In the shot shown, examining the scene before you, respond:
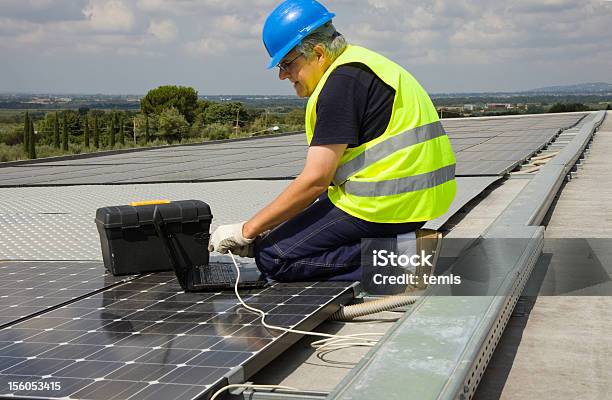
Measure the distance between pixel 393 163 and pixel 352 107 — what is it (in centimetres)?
38

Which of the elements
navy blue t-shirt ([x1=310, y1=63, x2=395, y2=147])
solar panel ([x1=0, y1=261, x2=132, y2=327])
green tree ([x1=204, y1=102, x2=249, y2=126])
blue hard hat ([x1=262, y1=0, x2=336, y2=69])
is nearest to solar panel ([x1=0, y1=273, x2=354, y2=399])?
solar panel ([x1=0, y1=261, x2=132, y2=327])

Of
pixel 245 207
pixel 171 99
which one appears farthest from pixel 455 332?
pixel 171 99

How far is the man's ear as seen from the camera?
415cm

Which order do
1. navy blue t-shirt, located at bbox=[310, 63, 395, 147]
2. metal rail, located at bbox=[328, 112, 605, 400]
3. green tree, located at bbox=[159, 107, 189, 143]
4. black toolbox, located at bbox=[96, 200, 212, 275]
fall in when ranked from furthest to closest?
1. green tree, located at bbox=[159, 107, 189, 143]
2. black toolbox, located at bbox=[96, 200, 212, 275]
3. navy blue t-shirt, located at bbox=[310, 63, 395, 147]
4. metal rail, located at bbox=[328, 112, 605, 400]

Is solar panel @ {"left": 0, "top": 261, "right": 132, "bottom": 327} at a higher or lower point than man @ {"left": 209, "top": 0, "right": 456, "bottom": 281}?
lower

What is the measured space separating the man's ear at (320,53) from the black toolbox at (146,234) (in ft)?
3.68

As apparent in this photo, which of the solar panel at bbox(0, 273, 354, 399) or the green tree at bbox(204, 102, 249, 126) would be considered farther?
the green tree at bbox(204, 102, 249, 126)

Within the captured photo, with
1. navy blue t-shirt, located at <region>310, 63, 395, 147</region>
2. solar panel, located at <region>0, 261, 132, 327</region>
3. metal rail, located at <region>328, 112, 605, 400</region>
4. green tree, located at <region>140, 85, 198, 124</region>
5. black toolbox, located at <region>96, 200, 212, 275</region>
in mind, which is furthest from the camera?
green tree, located at <region>140, 85, 198, 124</region>

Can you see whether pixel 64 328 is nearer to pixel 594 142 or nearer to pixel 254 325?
pixel 254 325

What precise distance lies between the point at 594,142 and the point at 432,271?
15012mm

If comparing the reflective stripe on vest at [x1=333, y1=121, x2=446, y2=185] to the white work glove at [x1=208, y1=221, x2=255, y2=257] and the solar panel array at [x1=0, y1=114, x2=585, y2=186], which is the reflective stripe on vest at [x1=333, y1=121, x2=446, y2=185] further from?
the solar panel array at [x1=0, y1=114, x2=585, y2=186]

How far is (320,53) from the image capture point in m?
4.17

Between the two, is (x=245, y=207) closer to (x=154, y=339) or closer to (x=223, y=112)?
(x=154, y=339)

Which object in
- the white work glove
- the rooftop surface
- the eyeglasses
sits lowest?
the rooftop surface
